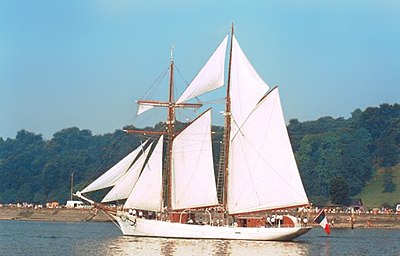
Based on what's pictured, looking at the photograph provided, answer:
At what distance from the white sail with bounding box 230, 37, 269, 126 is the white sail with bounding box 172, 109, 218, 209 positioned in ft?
9.85

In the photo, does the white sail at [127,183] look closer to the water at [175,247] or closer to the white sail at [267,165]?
the water at [175,247]

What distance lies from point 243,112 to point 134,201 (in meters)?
14.0

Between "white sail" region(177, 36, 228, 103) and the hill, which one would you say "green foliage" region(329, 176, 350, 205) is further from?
"white sail" region(177, 36, 228, 103)

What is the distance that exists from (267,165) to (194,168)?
7505 millimetres

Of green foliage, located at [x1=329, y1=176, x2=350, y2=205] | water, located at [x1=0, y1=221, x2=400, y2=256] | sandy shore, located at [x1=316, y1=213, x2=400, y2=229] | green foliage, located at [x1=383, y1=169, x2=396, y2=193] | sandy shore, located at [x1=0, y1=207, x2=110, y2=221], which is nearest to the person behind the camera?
water, located at [x1=0, y1=221, x2=400, y2=256]

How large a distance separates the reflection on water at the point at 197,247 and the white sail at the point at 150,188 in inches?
140

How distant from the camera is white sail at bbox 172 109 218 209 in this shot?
86.7 metres

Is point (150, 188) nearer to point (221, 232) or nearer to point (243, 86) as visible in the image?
point (221, 232)

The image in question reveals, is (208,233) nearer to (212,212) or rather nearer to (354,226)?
(212,212)

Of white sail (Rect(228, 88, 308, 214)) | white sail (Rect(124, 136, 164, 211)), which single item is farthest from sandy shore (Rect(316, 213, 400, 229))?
white sail (Rect(124, 136, 164, 211))

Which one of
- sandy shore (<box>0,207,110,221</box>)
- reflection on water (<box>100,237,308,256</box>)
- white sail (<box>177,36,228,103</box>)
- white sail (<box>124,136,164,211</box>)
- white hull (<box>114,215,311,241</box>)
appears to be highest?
white sail (<box>177,36,228,103</box>)

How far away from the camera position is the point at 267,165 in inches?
3329

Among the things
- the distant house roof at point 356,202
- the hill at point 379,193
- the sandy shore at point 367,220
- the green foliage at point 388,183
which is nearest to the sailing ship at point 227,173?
the sandy shore at point 367,220

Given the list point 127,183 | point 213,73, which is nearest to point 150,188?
point 127,183
